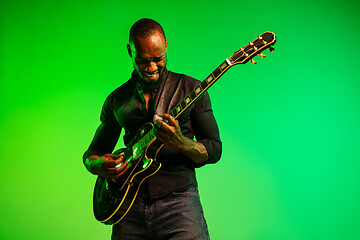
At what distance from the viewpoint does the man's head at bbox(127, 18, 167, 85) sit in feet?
5.40

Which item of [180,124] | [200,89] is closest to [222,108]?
[180,124]

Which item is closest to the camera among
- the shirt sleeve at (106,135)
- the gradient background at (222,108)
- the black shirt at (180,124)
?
the black shirt at (180,124)

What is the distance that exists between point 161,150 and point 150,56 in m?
0.36

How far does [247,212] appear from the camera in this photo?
3000 millimetres

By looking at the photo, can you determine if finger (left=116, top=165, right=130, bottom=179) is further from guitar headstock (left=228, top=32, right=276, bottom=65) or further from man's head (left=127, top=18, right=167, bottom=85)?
guitar headstock (left=228, top=32, right=276, bottom=65)

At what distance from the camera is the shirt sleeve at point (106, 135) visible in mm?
1870

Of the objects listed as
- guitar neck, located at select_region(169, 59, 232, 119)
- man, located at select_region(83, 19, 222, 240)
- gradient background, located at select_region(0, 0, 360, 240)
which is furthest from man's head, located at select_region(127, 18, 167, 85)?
gradient background, located at select_region(0, 0, 360, 240)

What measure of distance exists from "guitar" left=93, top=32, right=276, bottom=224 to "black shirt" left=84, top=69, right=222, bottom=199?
3 centimetres

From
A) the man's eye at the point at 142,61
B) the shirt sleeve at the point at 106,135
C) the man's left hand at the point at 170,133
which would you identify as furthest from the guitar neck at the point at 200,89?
the shirt sleeve at the point at 106,135

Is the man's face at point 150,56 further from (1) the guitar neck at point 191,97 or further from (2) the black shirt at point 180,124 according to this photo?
(1) the guitar neck at point 191,97

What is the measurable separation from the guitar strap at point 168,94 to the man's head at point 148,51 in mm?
55
